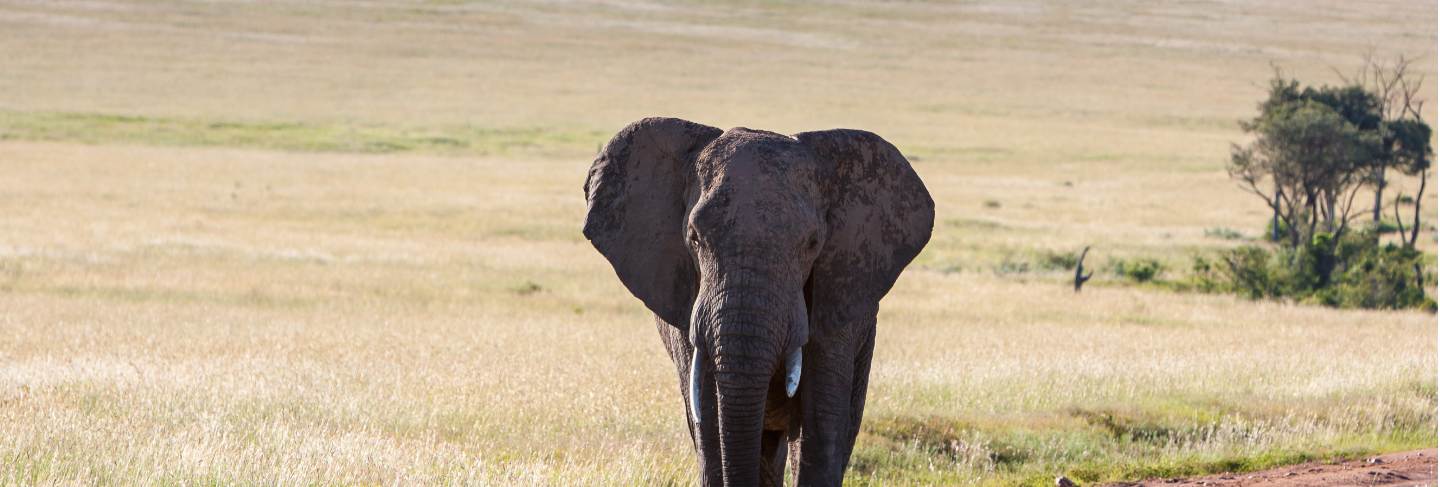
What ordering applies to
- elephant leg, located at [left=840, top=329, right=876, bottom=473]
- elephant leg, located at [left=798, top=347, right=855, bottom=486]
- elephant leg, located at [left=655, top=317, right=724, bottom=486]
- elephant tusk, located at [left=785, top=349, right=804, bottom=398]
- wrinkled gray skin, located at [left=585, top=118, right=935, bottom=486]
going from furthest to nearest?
1. elephant leg, located at [left=840, top=329, right=876, bottom=473]
2. elephant leg, located at [left=798, top=347, right=855, bottom=486]
3. elephant leg, located at [left=655, top=317, right=724, bottom=486]
4. elephant tusk, located at [left=785, top=349, right=804, bottom=398]
5. wrinkled gray skin, located at [left=585, top=118, right=935, bottom=486]

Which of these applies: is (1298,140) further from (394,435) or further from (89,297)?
(394,435)

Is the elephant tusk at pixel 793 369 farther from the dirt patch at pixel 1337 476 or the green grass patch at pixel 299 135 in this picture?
the green grass patch at pixel 299 135

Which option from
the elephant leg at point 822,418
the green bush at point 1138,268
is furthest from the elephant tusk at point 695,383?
the green bush at point 1138,268

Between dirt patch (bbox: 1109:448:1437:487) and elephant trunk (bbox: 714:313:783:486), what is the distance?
409 cm

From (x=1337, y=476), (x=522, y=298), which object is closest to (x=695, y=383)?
(x=1337, y=476)

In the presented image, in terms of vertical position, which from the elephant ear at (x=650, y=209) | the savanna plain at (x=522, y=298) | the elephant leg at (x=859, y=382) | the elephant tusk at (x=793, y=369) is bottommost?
the savanna plain at (x=522, y=298)

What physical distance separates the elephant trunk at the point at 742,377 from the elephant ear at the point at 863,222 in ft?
2.69

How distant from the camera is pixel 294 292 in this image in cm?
2522

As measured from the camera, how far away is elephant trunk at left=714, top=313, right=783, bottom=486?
6781mm

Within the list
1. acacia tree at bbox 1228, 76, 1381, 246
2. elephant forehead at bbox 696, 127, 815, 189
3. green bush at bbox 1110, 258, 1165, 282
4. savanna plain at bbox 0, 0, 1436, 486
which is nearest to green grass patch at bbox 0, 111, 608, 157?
savanna plain at bbox 0, 0, 1436, 486

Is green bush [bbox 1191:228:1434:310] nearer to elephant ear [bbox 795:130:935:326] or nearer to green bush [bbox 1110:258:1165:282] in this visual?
green bush [bbox 1110:258:1165:282]

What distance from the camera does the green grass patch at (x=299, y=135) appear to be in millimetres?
69188

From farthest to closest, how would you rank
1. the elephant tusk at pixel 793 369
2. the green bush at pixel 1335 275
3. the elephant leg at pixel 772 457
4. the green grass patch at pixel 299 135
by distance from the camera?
the green grass patch at pixel 299 135 < the green bush at pixel 1335 275 < the elephant leg at pixel 772 457 < the elephant tusk at pixel 793 369

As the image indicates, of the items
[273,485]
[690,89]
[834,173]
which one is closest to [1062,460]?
[834,173]
